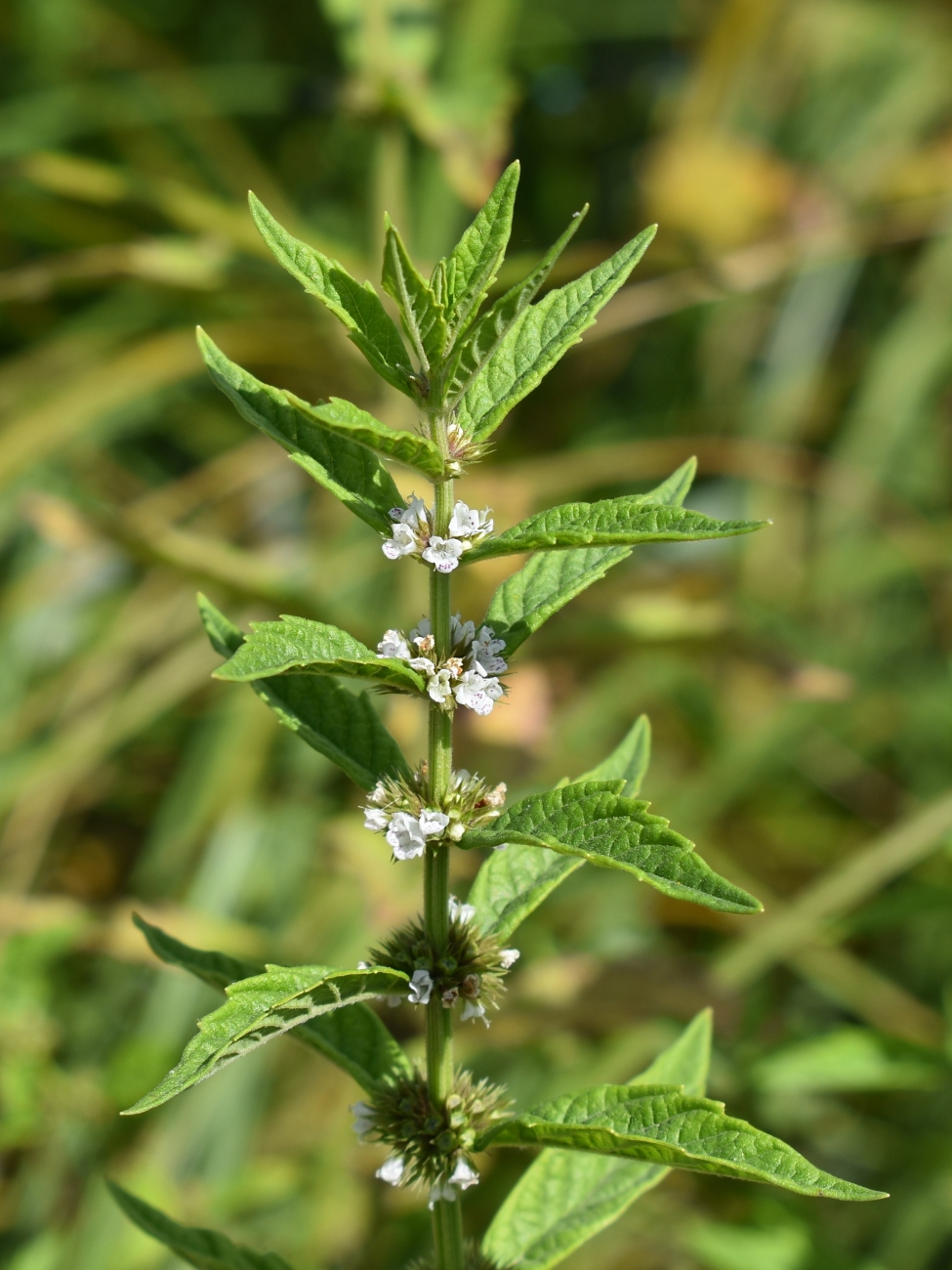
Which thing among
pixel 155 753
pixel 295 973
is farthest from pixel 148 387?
pixel 295 973

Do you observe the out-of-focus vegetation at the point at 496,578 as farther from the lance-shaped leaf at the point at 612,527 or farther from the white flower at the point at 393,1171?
the lance-shaped leaf at the point at 612,527

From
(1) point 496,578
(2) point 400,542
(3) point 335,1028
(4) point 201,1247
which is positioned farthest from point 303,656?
(1) point 496,578

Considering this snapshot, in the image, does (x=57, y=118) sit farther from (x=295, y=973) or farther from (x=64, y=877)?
(x=295, y=973)

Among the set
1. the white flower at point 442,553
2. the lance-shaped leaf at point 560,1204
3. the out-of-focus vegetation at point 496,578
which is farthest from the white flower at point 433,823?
the out-of-focus vegetation at point 496,578

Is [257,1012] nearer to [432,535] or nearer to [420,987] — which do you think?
[420,987]

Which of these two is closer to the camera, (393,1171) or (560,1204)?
(393,1171)

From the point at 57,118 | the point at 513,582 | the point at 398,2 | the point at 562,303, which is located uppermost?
the point at 57,118
